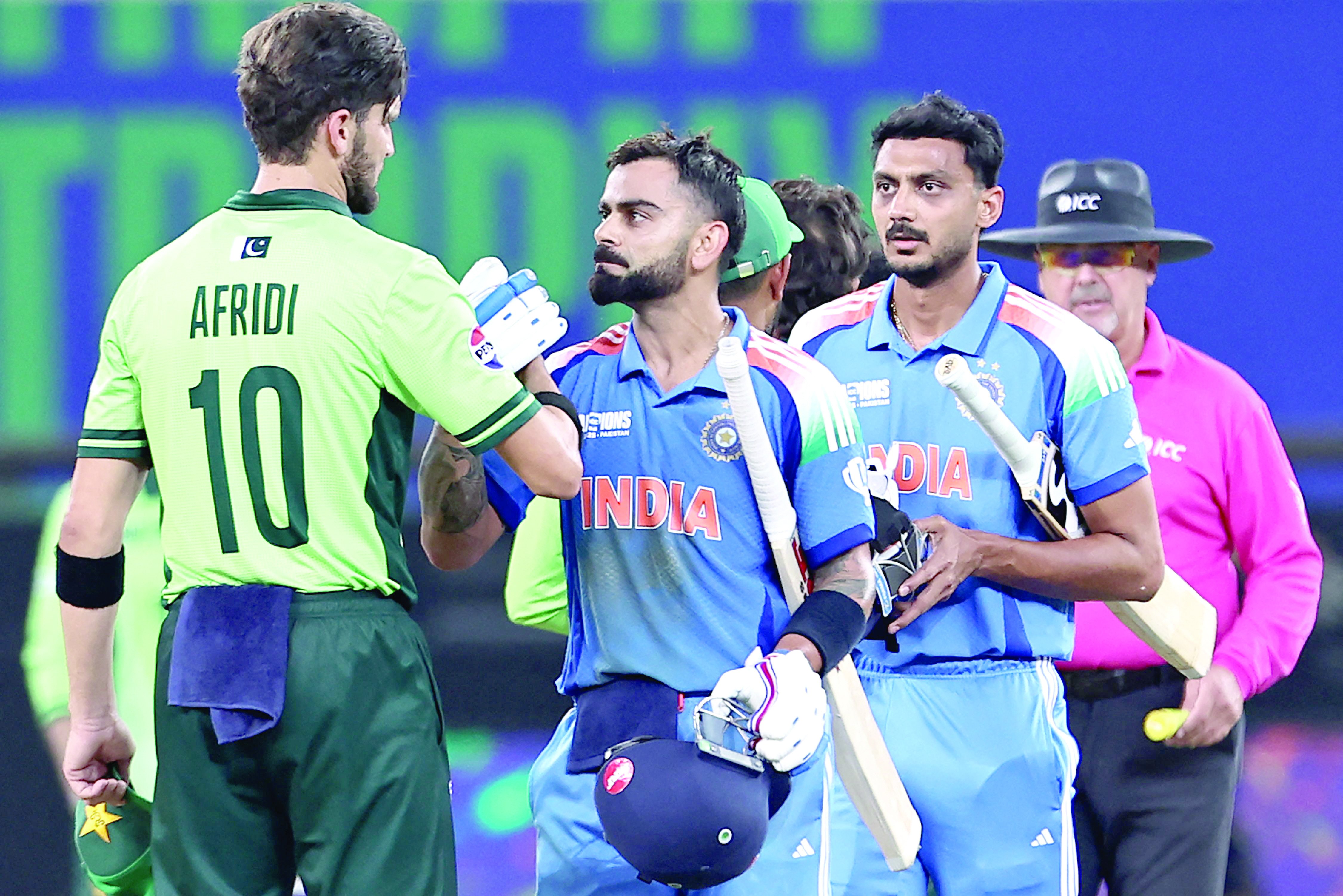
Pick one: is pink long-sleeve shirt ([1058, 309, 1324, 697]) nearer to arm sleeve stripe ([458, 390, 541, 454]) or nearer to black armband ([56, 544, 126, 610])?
arm sleeve stripe ([458, 390, 541, 454])

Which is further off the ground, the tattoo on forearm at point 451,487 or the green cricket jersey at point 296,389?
the green cricket jersey at point 296,389

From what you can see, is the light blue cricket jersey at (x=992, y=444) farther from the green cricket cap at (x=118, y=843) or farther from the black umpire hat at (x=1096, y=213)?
the green cricket cap at (x=118, y=843)

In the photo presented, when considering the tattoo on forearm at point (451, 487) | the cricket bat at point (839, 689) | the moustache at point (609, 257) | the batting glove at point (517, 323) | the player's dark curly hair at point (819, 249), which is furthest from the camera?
the player's dark curly hair at point (819, 249)

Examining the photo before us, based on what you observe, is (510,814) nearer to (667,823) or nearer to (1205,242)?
(1205,242)

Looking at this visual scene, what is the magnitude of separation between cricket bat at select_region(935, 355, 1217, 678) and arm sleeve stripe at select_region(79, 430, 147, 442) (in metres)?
1.14

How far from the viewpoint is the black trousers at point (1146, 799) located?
338 centimetres

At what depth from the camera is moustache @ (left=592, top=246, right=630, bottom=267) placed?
2615 millimetres

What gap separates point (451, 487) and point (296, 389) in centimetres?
38

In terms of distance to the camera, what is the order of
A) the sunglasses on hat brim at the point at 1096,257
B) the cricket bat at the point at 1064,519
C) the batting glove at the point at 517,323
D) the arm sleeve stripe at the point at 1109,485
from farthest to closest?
the sunglasses on hat brim at the point at 1096,257 < the arm sleeve stripe at the point at 1109,485 < the cricket bat at the point at 1064,519 < the batting glove at the point at 517,323

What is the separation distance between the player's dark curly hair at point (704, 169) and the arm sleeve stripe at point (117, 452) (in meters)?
0.83

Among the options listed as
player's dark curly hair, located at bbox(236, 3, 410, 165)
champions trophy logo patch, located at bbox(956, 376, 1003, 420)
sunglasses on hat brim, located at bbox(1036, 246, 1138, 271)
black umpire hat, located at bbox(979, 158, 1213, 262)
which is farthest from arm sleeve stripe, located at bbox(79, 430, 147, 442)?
sunglasses on hat brim, located at bbox(1036, 246, 1138, 271)

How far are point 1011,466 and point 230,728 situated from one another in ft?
4.28

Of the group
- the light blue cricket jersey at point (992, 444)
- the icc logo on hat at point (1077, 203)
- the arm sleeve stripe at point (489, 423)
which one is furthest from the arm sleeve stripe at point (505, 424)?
the icc logo on hat at point (1077, 203)

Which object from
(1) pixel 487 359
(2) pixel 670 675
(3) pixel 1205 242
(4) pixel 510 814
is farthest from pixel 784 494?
(4) pixel 510 814
